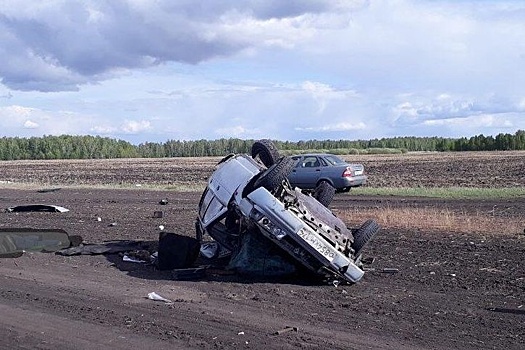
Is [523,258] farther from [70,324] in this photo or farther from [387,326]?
[70,324]

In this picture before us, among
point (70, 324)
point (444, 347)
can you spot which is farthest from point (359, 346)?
point (70, 324)

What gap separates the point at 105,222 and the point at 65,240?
4.72 m

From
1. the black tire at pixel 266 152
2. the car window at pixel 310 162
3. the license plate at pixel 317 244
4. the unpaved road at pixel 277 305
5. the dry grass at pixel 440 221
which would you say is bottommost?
the unpaved road at pixel 277 305

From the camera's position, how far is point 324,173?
29594 mm

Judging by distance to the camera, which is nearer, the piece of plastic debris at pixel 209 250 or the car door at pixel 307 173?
the piece of plastic debris at pixel 209 250

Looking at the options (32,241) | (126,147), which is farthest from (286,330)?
(126,147)

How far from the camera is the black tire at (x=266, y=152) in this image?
1273 centimetres

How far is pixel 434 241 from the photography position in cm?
1459

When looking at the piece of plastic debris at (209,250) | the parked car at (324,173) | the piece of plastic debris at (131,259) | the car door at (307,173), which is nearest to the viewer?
the piece of plastic debris at (209,250)

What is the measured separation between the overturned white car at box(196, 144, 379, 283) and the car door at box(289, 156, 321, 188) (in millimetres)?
18105

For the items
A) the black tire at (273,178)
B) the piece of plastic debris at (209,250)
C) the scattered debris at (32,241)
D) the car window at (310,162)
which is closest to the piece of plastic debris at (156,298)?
the black tire at (273,178)

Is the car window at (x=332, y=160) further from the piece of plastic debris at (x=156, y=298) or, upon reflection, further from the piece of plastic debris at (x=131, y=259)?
the piece of plastic debris at (x=156, y=298)

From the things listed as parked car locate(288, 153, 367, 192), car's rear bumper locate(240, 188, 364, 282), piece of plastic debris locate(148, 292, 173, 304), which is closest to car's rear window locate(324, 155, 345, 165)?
parked car locate(288, 153, 367, 192)

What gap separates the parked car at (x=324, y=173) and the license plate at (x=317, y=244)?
19.3 meters
